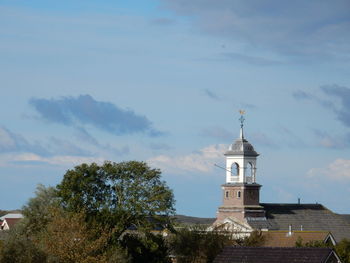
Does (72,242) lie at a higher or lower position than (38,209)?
lower

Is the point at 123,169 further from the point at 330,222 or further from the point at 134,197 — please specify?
the point at 330,222

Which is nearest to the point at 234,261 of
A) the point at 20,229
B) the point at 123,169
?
the point at 123,169

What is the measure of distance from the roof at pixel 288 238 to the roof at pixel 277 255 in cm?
3178

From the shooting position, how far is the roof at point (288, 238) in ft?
333

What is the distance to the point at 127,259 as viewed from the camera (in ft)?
249

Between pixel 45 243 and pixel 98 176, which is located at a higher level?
pixel 98 176

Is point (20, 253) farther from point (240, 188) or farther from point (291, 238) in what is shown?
point (240, 188)

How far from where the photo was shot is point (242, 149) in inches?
5443

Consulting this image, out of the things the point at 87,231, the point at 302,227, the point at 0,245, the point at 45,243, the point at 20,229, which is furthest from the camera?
the point at 302,227

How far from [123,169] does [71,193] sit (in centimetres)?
435

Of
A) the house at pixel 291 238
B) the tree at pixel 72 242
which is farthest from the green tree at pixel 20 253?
the house at pixel 291 238

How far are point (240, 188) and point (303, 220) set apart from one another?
865 centimetres

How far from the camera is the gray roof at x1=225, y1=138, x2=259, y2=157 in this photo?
5443 inches

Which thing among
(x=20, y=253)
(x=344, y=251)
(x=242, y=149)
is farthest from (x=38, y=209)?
(x=242, y=149)
